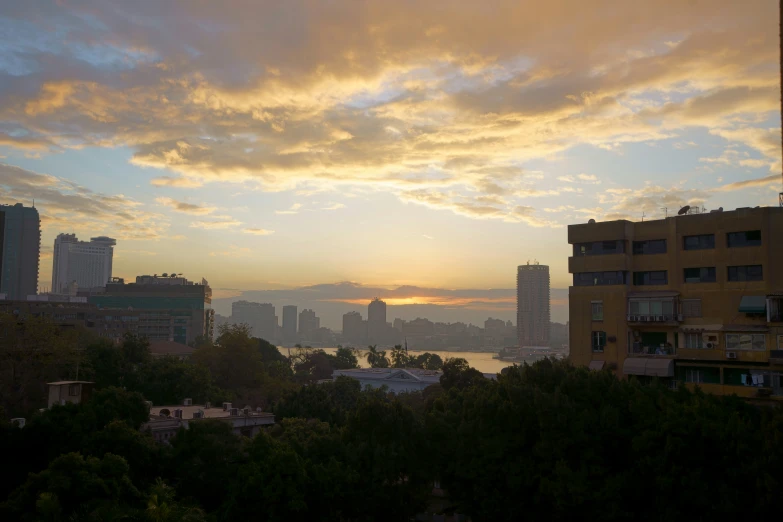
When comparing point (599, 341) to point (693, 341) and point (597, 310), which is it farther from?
point (693, 341)

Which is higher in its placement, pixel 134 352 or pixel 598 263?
pixel 598 263

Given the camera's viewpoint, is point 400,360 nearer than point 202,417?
No

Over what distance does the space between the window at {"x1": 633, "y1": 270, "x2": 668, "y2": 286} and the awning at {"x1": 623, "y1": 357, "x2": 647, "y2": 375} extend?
4347 millimetres

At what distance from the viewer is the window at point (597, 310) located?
123ft

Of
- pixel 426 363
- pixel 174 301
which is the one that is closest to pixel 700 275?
pixel 426 363

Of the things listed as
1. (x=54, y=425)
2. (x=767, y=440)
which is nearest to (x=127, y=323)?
(x=54, y=425)

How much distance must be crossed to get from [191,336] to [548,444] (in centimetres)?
15524

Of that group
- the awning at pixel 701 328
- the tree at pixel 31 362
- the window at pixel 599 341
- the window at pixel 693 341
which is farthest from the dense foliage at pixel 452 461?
the tree at pixel 31 362

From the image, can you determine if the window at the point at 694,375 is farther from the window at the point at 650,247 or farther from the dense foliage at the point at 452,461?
the dense foliage at the point at 452,461

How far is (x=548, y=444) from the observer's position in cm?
2386

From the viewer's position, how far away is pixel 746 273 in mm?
33125

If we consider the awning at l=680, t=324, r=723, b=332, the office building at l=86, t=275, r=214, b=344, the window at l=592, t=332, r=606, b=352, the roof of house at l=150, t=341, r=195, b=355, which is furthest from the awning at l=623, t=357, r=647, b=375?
the office building at l=86, t=275, r=214, b=344

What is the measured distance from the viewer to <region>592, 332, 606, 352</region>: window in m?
37.4

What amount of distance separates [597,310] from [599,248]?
11.9 feet
